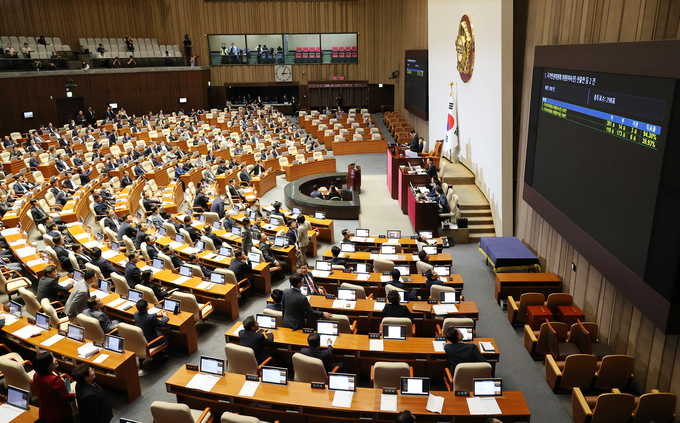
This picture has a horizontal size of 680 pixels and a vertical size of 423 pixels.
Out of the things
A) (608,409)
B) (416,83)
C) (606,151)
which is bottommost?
(608,409)

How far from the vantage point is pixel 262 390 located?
215 inches

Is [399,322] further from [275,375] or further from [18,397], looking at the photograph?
[18,397]

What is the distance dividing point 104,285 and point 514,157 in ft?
29.8

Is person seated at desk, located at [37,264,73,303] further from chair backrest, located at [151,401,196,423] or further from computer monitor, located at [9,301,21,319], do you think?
chair backrest, located at [151,401,196,423]

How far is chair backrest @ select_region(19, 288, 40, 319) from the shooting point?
7.49m

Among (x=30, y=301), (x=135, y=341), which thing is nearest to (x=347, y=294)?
(x=135, y=341)

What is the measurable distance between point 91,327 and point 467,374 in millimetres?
5167

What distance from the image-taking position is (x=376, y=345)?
20.7 feet

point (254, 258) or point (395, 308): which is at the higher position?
point (395, 308)

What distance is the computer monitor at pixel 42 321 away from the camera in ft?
22.5

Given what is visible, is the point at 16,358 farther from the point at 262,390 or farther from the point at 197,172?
the point at 197,172

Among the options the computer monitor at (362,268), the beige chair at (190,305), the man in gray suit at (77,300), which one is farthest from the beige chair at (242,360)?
the computer monitor at (362,268)

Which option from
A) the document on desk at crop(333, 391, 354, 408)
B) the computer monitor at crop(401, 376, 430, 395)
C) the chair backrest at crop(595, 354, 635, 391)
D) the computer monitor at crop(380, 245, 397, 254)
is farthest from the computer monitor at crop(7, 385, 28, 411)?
the chair backrest at crop(595, 354, 635, 391)

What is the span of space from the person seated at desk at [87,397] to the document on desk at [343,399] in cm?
261
